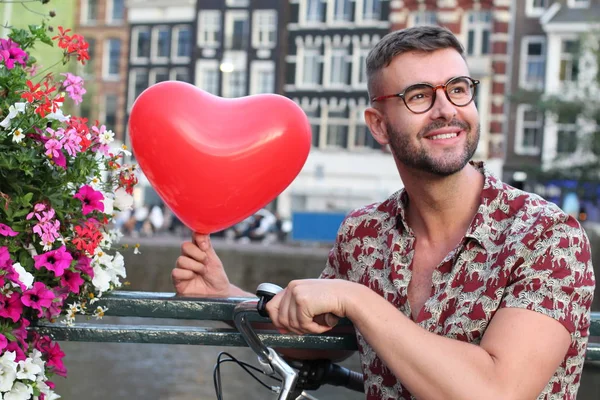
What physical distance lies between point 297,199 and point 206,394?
1659cm

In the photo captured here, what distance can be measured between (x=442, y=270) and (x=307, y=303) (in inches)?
10.1

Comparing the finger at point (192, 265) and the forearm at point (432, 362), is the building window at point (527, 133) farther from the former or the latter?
the forearm at point (432, 362)

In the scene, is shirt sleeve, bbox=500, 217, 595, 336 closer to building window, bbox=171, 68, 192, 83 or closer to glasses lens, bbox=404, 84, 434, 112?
glasses lens, bbox=404, 84, 434, 112

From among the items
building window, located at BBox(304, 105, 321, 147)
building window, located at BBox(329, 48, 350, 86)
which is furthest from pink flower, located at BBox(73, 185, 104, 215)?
building window, located at BBox(329, 48, 350, 86)

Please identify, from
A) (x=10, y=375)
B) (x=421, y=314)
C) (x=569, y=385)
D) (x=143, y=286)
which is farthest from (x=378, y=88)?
(x=143, y=286)

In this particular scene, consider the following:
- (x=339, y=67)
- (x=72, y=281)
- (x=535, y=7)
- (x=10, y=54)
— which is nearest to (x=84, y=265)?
(x=72, y=281)

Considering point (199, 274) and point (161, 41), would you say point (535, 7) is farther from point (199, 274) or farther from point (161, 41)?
point (199, 274)

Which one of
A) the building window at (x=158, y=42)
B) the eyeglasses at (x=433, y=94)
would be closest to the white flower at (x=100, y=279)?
the eyeglasses at (x=433, y=94)

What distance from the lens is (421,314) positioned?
130 centimetres

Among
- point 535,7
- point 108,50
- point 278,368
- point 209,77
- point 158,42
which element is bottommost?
point 278,368

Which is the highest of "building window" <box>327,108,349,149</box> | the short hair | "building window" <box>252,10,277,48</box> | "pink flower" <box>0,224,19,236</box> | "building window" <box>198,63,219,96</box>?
"building window" <box>252,10,277,48</box>

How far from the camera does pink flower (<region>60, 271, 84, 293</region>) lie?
4.36ft

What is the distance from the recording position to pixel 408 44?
4.68 ft

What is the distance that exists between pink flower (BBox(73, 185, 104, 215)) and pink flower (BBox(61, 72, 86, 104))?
0.58 feet
